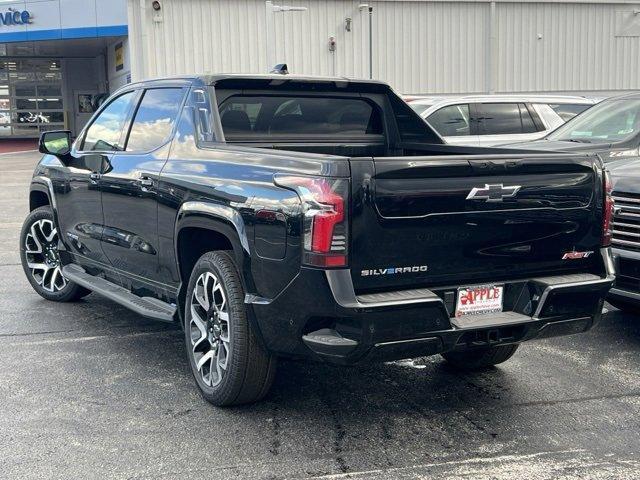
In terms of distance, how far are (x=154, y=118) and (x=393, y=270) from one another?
2.37 m

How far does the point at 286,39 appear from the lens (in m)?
27.7

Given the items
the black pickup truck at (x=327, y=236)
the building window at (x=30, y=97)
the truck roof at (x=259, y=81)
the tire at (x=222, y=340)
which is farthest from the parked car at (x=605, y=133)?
the building window at (x=30, y=97)

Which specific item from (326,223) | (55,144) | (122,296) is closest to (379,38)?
(55,144)


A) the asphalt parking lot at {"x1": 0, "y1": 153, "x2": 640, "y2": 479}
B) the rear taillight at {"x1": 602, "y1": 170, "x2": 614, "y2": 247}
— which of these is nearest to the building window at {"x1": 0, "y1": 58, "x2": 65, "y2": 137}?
the asphalt parking lot at {"x1": 0, "y1": 153, "x2": 640, "y2": 479}

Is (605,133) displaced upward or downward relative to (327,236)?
upward

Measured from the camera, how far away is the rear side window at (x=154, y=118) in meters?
5.33

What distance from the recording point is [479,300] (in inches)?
165

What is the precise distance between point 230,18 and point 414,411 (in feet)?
78.2

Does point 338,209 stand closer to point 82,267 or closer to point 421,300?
point 421,300

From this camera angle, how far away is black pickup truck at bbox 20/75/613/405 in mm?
3857

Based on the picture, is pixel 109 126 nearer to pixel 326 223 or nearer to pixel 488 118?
pixel 326 223

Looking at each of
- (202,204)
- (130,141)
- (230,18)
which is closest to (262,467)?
(202,204)

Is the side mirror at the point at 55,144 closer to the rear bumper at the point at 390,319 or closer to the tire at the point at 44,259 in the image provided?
the tire at the point at 44,259

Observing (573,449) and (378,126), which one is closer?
(573,449)
